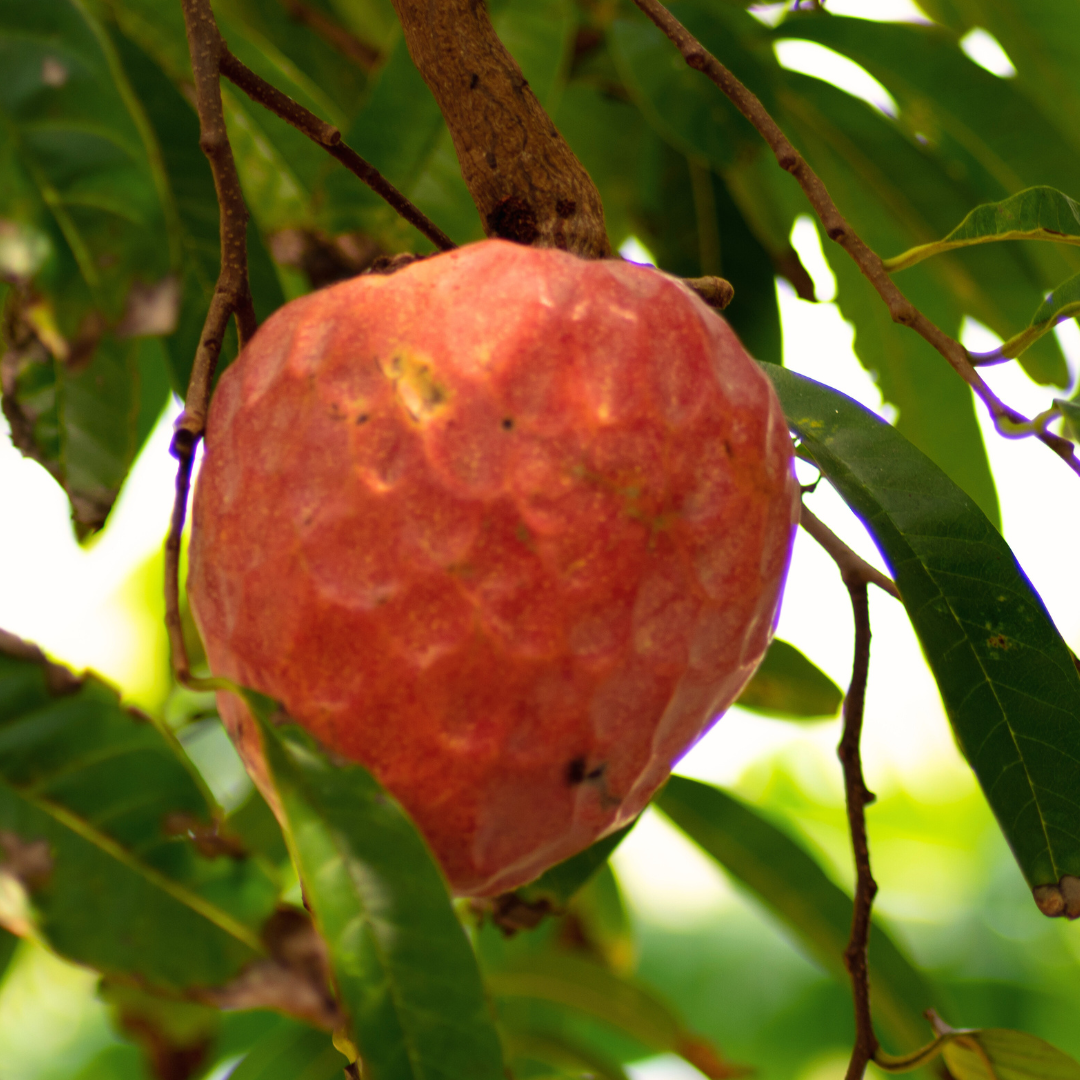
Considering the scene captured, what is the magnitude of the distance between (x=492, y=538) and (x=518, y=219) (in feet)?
0.70

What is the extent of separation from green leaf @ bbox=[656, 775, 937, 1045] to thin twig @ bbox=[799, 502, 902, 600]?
0.46 meters

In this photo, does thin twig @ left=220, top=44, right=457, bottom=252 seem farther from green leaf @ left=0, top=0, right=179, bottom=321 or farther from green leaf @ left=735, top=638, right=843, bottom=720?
green leaf @ left=735, top=638, right=843, bottom=720

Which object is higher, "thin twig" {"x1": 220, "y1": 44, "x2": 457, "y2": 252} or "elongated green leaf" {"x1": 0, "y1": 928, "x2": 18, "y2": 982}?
"thin twig" {"x1": 220, "y1": 44, "x2": 457, "y2": 252}

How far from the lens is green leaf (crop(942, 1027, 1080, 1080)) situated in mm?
675

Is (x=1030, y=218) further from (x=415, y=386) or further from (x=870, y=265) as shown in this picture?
(x=415, y=386)

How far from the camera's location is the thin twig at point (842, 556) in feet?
2.47

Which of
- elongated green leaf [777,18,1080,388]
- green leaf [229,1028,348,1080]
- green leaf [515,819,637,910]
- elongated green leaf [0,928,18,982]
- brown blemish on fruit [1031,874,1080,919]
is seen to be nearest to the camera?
brown blemish on fruit [1031,874,1080,919]

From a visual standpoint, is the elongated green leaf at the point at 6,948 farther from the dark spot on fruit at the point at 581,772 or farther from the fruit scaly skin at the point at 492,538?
the dark spot on fruit at the point at 581,772

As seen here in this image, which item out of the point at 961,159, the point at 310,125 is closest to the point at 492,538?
the point at 310,125

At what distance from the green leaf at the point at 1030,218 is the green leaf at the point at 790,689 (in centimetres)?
52

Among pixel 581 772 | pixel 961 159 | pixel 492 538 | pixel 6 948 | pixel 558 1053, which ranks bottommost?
pixel 558 1053

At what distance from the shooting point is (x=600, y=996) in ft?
4.21

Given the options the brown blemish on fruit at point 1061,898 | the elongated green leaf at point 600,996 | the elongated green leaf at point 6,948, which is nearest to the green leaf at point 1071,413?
the brown blemish on fruit at point 1061,898

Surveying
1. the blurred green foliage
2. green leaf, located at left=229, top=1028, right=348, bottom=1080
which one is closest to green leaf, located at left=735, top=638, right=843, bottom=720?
the blurred green foliage
